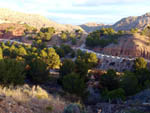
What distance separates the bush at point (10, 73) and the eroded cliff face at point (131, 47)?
107 feet

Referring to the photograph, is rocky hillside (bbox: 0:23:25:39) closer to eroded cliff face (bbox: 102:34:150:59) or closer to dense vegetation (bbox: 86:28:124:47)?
dense vegetation (bbox: 86:28:124:47)

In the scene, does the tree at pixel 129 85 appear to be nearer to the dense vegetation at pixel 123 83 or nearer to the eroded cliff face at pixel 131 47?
the dense vegetation at pixel 123 83

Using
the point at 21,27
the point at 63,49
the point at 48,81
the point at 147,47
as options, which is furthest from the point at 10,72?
the point at 21,27

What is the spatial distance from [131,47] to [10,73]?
34.4 m

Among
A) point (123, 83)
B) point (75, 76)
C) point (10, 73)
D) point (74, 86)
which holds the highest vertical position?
point (10, 73)

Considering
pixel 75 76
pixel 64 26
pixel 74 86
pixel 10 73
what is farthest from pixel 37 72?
pixel 64 26

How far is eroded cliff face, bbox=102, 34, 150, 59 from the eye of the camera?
151ft

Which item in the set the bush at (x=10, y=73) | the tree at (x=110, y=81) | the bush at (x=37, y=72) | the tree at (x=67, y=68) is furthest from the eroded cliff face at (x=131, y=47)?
the bush at (x=10, y=73)

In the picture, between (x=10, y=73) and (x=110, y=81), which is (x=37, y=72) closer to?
(x=10, y=73)

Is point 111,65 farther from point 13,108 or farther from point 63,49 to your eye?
point 13,108

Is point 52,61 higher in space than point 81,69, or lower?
lower

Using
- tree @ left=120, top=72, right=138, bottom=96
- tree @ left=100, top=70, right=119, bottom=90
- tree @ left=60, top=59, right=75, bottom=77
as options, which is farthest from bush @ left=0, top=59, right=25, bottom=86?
tree @ left=120, top=72, right=138, bottom=96

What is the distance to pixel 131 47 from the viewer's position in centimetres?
4716

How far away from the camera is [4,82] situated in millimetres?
18047
